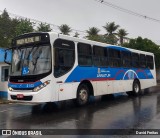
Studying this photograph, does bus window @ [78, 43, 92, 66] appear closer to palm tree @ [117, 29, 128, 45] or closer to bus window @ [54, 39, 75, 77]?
bus window @ [54, 39, 75, 77]

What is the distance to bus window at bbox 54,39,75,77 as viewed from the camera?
1083cm

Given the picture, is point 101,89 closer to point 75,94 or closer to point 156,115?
point 75,94

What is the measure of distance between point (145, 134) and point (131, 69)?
10.1m

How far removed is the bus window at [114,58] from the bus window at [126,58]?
52cm

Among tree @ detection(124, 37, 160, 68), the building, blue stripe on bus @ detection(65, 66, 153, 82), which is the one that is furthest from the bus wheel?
tree @ detection(124, 37, 160, 68)

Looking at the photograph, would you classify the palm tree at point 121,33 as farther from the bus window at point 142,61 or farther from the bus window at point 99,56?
the bus window at point 99,56

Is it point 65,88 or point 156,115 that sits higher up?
point 65,88

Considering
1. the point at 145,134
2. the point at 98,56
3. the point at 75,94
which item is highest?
the point at 98,56

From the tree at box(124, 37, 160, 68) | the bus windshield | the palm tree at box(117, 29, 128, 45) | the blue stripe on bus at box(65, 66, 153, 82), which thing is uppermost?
the palm tree at box(117, 29, 128, 45)

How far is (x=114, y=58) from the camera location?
15.2 metres

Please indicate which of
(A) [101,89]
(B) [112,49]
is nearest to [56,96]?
(A) [101,89]

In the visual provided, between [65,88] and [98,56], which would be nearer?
[65,88]

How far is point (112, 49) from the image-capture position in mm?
15102

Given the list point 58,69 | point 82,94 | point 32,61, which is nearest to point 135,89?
point 82,94
